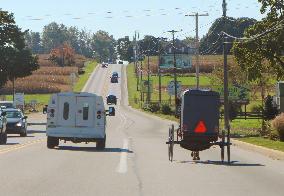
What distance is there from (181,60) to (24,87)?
36018 mm

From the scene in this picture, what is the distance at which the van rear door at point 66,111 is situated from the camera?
31.0 m

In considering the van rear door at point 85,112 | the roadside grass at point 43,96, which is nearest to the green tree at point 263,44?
the van rear door at point 85,112

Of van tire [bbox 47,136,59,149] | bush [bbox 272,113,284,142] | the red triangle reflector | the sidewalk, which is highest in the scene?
the red triangle reflector

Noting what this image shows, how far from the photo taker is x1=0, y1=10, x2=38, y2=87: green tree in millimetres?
71625

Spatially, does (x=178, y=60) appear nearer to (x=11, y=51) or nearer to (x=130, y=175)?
(x=11, y=51)

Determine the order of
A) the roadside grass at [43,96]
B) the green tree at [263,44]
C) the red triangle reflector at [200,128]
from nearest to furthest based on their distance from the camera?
the red triangle reflector at [200,128]
the green tree at [263,44]
the roadside grass at [43,96]

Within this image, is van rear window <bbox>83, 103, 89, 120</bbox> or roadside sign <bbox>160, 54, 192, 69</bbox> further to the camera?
roadside sign <bbox>160, 54, 192, 69</bbox>

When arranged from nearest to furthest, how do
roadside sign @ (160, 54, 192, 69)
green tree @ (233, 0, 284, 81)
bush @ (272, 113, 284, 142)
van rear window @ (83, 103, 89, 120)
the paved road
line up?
the paved road, van rear window @ (83, 103, 89, 120), bush @ (272, 113, 284, 142), green tree @ (233, 0, 284, 81), roadside sign @ (160, 54, 192, 69)

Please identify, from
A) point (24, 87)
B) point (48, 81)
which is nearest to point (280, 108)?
point (24, 87)

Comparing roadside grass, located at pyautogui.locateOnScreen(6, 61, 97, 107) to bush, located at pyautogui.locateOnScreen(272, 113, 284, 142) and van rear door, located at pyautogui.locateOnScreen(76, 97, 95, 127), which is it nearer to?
bush, located at pyautogui.locateOnScreen(272, 113, 284, 142)

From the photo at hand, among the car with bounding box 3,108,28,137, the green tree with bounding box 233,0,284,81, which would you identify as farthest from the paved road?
the green tree with bounding box 233,0,284,81

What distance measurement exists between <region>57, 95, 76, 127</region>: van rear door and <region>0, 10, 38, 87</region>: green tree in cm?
4080

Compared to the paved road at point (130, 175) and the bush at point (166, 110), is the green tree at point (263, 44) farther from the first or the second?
the bush at point (166, 110)

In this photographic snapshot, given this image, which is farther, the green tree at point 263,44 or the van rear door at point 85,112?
the green tree at point 263,44
